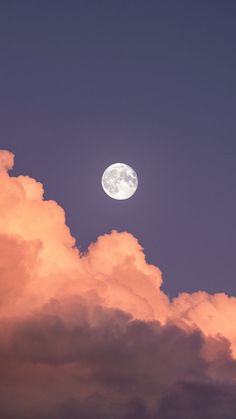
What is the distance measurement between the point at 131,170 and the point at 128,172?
1.78 m

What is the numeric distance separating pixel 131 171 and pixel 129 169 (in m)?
1.29

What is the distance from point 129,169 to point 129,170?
521 millimetres

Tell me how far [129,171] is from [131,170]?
3.53 feet

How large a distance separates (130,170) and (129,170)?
45cm

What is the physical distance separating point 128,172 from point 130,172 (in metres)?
0.98

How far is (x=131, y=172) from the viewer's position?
10950 cm

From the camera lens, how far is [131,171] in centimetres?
10956

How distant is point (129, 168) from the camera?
360 feet

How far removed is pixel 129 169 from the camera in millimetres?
109500

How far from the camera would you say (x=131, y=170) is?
Answer: 109500 mm

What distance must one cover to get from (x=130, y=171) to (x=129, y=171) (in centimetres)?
46

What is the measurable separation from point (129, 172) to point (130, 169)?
4.92ft

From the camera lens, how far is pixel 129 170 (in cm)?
10931

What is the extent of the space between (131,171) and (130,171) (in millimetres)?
533
